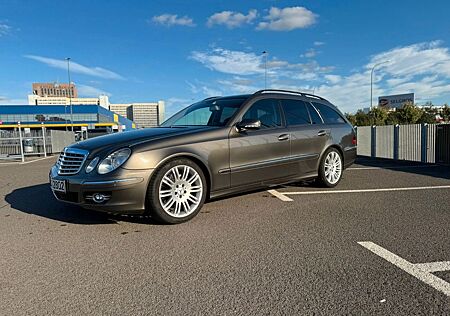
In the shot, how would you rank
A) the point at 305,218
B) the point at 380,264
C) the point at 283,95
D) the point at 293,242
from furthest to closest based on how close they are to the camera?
the point at 283,95
the point at 305,218
the point at 293,242
the point at 380,264

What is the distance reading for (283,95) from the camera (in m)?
5.55

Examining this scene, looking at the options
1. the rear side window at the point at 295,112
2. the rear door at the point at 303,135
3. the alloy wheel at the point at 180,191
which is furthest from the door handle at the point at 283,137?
the alloy wheel at the point at 180,191

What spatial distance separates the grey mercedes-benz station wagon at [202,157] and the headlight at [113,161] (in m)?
0.01

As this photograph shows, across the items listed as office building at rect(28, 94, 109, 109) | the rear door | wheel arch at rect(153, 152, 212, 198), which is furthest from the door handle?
office building at rect(28, 94, 109, 109)

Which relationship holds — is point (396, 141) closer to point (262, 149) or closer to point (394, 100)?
point (262, 149)

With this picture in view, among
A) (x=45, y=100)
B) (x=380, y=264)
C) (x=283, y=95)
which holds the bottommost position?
(x=380, y=264)

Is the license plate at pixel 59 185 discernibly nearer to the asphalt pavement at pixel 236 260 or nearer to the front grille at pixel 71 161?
the front grille at pixel 71 161

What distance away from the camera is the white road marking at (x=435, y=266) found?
9.05 feet

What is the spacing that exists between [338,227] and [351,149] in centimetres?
311

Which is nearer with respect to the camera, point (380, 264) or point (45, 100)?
point (380, 264)

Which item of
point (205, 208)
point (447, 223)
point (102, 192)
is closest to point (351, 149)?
point (447, 223)

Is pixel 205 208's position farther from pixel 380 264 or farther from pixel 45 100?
pixel 45 100

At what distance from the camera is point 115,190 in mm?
3748

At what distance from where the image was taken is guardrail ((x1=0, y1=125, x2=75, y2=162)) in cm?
1672
